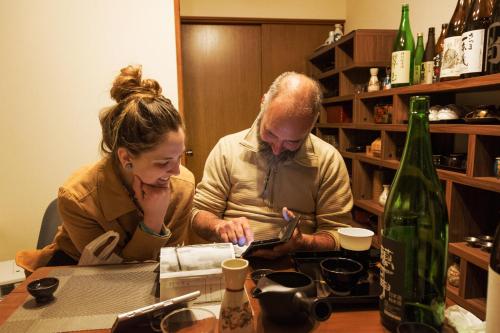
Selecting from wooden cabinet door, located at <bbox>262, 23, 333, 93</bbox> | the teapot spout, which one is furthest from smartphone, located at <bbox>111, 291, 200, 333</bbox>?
wooden cabinet door, located at <bbox>262, 23, 333, 93</bbox>

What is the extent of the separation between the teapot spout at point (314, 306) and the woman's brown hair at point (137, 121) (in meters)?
0.66

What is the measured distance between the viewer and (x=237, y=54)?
3.28 metres

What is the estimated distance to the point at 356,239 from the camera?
0.93m

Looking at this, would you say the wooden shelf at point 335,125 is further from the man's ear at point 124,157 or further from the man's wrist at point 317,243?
the man's ear at point 124,157

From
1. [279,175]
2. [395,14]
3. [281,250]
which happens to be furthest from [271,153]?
[395,14]

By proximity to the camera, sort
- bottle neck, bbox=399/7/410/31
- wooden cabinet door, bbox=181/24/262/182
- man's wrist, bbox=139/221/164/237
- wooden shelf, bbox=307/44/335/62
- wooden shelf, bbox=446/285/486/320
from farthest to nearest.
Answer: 1. wooden cabinet door, bbox=181/24/262/182
2. wooden shelf, bbox=307/44/335/62
3. bottle neck, bbox=399/7/410/31
4. wooden shelf, bbox=446/285/486/320
5. man's wrist, bbox=139/221/164/237

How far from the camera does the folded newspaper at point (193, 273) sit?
2.58 feet

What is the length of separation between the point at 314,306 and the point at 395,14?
2282mm

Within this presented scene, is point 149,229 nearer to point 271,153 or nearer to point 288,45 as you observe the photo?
point 271,153

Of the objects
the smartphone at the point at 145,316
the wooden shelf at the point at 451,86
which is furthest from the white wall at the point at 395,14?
the smartphone at the point at 145,316

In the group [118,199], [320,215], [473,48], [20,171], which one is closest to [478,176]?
[473,48]

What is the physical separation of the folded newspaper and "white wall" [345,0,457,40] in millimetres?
1794

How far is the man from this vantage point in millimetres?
1449

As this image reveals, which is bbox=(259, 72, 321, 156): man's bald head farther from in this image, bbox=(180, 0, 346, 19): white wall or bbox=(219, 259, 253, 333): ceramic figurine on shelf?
bbox=(180, 0, 346, 19): white wall
